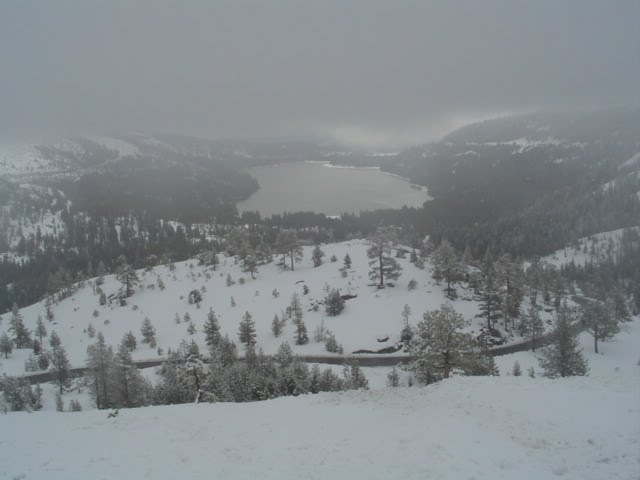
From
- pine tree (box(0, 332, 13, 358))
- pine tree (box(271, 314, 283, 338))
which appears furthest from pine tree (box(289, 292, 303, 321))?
pine tree (box(0, 332, 13, 358))

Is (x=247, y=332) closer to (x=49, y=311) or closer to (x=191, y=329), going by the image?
(x=191, y=329)

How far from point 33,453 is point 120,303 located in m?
66.5

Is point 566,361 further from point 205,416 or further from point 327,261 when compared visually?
point 327,261

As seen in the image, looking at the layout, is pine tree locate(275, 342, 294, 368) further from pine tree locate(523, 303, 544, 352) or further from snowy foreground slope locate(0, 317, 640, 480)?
pine tree locate(523, 303, 544, 352)

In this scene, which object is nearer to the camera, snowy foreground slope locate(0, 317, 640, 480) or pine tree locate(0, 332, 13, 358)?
snowy foreground slope locate(0, 317, 640, 480)

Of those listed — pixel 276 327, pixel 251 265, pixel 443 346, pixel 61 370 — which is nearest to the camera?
pixel 443 346

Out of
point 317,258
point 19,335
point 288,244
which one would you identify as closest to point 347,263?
point 317,258

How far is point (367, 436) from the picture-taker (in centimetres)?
1630

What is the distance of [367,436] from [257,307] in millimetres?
52391

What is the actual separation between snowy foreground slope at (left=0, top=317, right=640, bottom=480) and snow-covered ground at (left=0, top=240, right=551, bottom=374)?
3341 centimetres

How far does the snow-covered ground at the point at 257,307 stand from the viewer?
189 ft

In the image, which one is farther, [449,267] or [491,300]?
[449,267]

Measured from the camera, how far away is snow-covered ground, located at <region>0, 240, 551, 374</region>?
57.7 m

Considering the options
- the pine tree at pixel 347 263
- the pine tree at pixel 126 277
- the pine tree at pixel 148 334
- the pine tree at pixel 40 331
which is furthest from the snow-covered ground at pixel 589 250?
the pine tree at pixel 40 331
